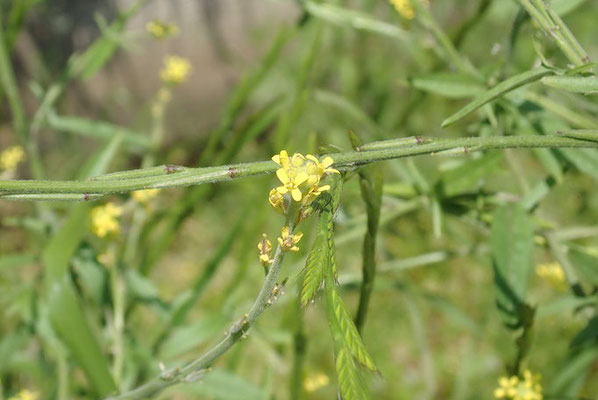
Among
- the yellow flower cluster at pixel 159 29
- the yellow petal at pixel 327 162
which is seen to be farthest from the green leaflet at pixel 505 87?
the yellow flower cluster at pixel 159 29

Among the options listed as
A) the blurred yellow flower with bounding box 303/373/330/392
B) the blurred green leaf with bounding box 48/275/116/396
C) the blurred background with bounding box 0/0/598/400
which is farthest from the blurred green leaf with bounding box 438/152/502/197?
the blurred green leaf with bounding box 48/275/116/396

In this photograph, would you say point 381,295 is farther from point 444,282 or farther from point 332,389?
point 332,389

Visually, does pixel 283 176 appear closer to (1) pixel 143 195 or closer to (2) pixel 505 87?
(2) pixel 505 87

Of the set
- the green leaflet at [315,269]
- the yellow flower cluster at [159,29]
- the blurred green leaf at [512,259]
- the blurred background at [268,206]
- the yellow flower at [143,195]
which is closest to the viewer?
the green leaflet at [315,269]

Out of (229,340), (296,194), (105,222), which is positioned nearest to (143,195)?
(105,222)

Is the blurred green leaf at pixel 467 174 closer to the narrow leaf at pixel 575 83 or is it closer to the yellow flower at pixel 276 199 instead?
the narrow leaf at pixel 575 83

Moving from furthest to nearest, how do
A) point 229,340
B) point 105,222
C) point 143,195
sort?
point 143,195, point 105,222, point 229,340

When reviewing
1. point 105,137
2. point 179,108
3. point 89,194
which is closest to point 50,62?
point 179,108
